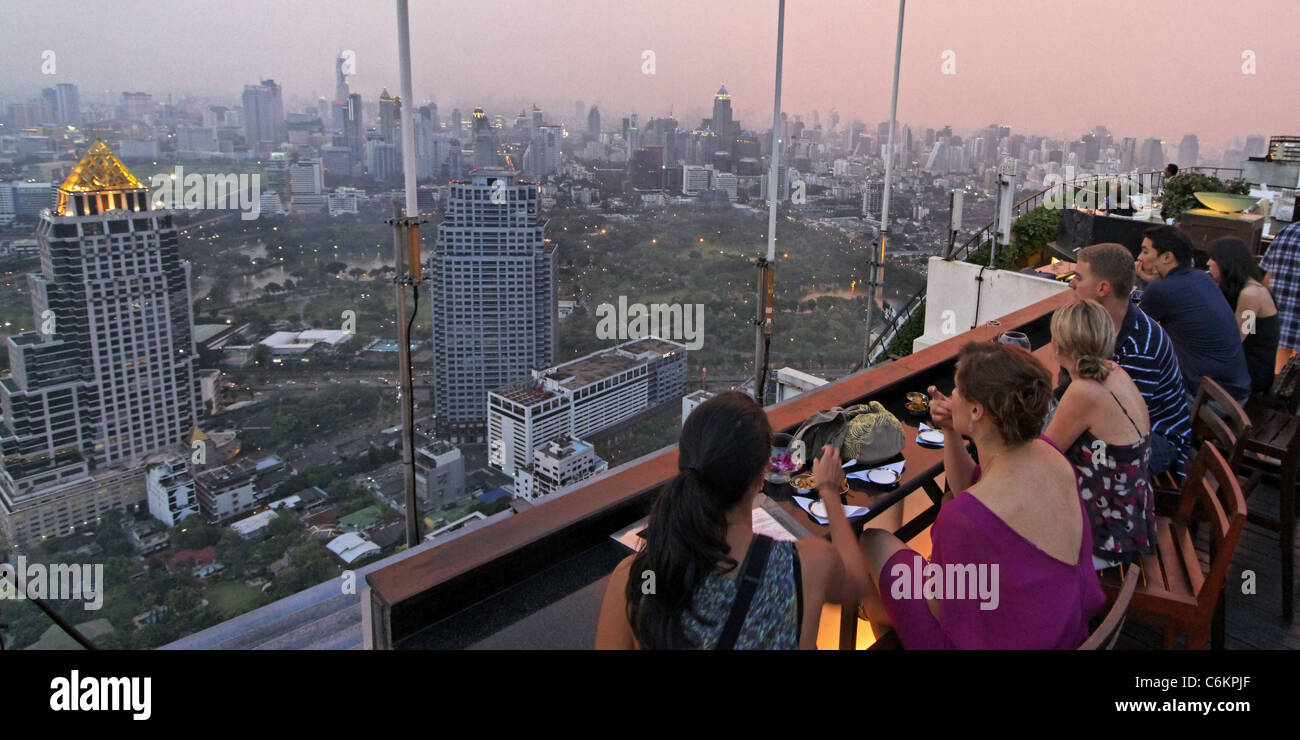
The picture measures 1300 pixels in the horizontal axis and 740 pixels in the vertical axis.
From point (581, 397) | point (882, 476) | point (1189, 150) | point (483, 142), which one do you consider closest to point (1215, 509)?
point (882, 476)

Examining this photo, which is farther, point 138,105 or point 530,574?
point 138,105

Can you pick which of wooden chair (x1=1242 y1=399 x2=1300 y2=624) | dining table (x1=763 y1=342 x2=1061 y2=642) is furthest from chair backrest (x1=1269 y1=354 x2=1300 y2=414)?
dining table (x1=763 y1=342 x2=1061 y2=642)

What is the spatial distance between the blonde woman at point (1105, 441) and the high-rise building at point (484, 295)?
16.8 feet

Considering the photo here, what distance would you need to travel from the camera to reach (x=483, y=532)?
6.23ft

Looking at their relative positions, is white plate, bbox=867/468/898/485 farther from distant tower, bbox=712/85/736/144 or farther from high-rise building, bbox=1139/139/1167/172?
high-rise building, bbox=1139/139/1167/172

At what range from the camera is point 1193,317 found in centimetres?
347

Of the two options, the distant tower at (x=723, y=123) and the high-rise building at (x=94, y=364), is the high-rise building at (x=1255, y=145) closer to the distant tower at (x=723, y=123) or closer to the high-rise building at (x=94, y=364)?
the distant tower at (x=723, y=123)

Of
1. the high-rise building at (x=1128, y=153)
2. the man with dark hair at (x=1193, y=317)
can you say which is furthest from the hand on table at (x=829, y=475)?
the high-rise building at (x=1128, y=153)

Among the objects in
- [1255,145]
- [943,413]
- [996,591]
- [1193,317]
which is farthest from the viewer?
[1255,145]

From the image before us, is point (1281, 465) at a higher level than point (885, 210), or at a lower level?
lower

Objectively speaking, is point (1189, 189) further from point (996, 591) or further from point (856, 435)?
point (996, 591)

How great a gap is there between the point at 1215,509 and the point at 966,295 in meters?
6.22

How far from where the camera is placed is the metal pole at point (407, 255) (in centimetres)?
347
